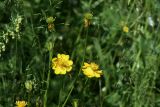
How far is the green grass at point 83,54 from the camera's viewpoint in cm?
203

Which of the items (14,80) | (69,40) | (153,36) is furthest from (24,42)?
(153,36)

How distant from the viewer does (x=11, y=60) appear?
2.25 m

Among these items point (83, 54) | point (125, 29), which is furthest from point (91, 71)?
point (125, 29)

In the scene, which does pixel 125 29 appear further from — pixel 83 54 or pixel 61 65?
Result: pixel 61 65

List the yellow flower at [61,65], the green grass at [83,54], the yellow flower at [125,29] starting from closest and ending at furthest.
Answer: the yellow flower at [61,65] < the green grass at [83,54] < the yellow flower at [125,29]

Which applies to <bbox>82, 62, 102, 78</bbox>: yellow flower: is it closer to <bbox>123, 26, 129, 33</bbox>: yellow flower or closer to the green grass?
the green grass

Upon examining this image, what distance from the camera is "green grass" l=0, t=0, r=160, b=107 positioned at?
203 centimetres

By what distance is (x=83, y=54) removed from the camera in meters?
2.00

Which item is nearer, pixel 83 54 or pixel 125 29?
pixel 83 54

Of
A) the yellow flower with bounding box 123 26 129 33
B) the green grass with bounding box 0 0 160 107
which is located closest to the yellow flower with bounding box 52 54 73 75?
the green grass with bounding box 0 0 160 107

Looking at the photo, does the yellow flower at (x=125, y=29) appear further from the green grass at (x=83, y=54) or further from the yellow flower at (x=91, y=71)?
the yellow flower at (x=91, y=71)

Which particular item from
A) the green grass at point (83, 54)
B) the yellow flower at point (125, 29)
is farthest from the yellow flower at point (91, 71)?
the yellow flower at point (125, 29)

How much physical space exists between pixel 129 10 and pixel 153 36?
26 centimetres

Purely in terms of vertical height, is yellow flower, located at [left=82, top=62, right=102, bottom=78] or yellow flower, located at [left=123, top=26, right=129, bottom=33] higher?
yellow flower, located at [left=123, top=26, right=129, bottom=33]
